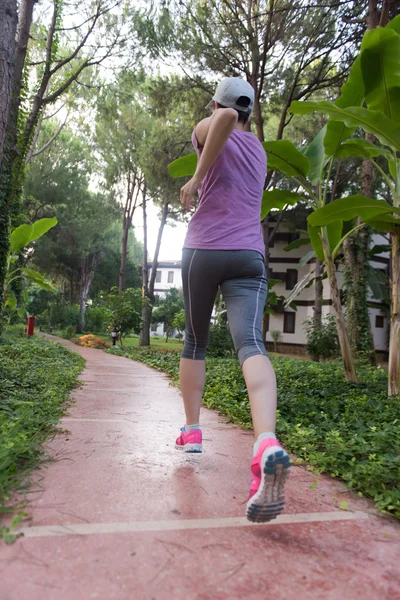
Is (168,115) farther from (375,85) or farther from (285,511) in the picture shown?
(285,511)

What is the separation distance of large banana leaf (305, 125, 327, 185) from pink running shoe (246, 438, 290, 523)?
4.15 meters

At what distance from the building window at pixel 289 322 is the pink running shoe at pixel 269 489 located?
891 inches

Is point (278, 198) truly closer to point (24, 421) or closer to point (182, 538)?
point (24, 421)

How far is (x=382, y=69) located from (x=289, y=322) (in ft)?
66.8

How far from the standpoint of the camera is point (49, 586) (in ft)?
3.68

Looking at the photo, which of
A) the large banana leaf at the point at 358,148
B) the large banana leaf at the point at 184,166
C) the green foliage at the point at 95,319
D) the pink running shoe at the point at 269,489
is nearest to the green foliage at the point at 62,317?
the green foliage at the point at 95,319

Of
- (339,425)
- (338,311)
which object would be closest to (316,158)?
(338,311)

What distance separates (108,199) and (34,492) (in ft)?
77.1

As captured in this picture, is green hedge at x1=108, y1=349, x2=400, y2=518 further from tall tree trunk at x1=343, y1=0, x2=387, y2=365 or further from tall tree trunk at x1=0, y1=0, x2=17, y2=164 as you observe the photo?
tall tree trunk at x1=343, y1=0, x2=387, y2=365

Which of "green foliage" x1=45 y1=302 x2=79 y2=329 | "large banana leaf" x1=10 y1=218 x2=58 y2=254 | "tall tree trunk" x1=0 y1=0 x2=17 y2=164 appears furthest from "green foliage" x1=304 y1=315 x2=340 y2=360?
"green foliage" x1=45 y1=302 x2=79 y2=329

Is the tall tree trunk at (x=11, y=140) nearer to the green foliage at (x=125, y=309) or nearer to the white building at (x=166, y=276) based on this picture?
the green foliage at (x=125, y=309)

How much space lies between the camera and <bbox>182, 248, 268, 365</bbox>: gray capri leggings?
76.0 inches

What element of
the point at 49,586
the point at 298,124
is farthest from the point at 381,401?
the point at 298,124

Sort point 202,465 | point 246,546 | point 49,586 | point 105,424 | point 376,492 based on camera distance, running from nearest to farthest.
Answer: point 49,586 → point 246,546 → point 376,492 → point 202,465 → point 105,424
